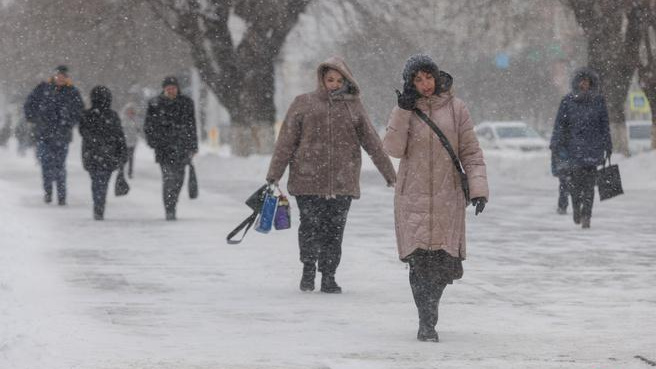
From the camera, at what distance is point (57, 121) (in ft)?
66.6

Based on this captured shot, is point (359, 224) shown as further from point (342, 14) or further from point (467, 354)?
point (342, 14)

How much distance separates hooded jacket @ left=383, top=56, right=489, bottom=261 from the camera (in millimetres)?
8234

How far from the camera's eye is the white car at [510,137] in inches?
1843

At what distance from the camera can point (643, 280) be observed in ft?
37.2

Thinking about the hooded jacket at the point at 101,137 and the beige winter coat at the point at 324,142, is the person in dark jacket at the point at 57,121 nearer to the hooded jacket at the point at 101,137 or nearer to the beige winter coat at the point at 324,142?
the hooded jacket at the point at 101,137

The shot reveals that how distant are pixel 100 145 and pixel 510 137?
1241 inches

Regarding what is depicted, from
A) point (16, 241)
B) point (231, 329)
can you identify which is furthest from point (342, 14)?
point (231, 329)

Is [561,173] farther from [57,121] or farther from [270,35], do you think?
[270,35]

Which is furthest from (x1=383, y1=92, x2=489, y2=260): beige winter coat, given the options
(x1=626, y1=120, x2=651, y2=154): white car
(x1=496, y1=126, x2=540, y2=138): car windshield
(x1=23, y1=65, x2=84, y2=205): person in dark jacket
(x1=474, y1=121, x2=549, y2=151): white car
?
(x1=496, y1=126, x2=540, y2=138): car windshield

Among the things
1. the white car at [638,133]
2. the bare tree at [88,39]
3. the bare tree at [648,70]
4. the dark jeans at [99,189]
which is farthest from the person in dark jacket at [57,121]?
the white car at [638,133]

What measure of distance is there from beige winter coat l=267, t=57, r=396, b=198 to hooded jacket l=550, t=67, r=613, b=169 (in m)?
5.78

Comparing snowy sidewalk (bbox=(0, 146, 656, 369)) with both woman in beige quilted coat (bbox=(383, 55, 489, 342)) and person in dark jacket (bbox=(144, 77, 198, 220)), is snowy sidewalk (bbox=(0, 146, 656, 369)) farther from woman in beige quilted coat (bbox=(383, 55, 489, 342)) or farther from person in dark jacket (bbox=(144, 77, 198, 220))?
person in dark jacket (bbox=(144, 77, 198, 220))

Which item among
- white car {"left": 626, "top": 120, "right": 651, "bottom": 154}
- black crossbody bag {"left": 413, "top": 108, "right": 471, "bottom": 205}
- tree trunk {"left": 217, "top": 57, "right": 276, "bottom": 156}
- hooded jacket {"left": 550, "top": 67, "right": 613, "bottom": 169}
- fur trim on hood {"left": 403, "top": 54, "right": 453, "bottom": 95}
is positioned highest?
fur trim on hood {"left": 403, "top": 54, "right": 453, "bottom": 95}

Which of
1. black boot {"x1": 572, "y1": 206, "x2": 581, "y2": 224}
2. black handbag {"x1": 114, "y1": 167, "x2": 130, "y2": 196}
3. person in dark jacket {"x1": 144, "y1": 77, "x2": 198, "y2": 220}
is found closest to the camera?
black boot {"x1": 572, "y1": 206, "x2": 581, "y2": 224}
